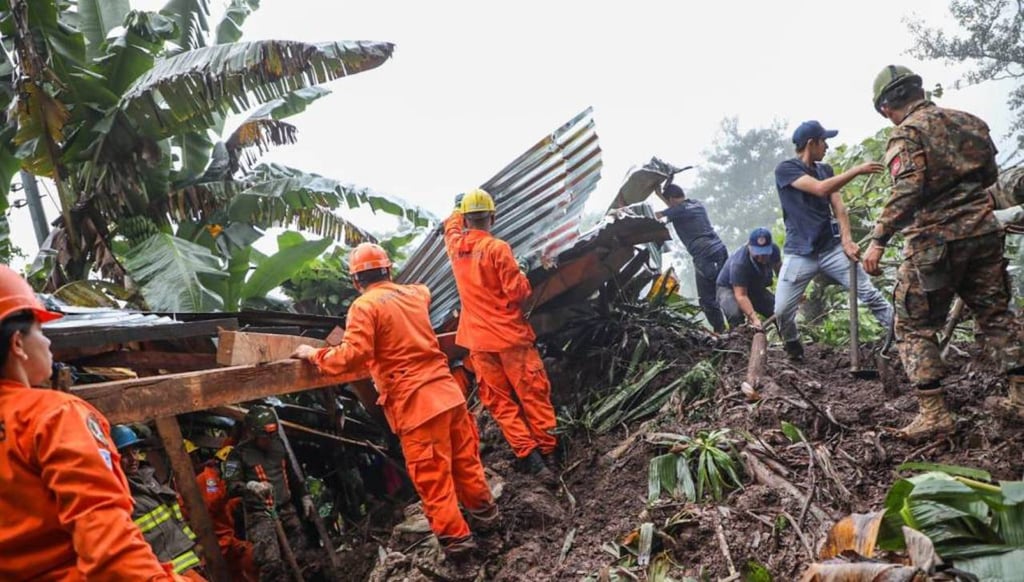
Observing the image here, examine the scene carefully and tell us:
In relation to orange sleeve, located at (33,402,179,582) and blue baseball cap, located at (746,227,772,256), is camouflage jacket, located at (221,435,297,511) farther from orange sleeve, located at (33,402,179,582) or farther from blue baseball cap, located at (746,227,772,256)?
blue baseball cap, located at (746,227,772,256)

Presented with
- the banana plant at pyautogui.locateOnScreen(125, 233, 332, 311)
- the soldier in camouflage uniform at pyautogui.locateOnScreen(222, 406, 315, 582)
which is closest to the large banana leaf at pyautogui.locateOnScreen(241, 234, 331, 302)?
the banana plant at pyautogui.locateOnScreen(125, 233, 332, 311)

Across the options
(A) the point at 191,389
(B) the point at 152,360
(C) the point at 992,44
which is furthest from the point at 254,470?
(C) the point at 992,44

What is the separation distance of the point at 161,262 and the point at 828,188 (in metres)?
5.43

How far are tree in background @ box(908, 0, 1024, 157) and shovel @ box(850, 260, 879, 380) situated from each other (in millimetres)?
16925

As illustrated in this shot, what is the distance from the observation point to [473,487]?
13.0 feet

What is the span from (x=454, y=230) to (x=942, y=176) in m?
3.24

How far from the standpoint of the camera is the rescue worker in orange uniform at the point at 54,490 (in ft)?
5.32

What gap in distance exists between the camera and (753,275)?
5891 millimetres

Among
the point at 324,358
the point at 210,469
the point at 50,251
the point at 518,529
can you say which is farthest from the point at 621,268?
the point at 50,251

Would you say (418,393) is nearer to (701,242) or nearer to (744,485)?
(744,485)

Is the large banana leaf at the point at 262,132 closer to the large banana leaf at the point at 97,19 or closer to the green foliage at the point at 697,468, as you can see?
the large banana leaf at the point at 97,19

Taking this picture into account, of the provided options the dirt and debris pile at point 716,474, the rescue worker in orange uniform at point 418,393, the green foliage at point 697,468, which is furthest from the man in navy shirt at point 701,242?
the rescue worker in orange uniform at point 418,393

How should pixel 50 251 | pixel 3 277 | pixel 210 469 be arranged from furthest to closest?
1. pixel 50 251
2. pixel 210 469
3. pixel 3 277

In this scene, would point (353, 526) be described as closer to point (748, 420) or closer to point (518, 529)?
point (518, 529)
